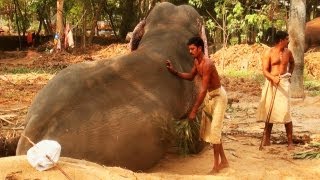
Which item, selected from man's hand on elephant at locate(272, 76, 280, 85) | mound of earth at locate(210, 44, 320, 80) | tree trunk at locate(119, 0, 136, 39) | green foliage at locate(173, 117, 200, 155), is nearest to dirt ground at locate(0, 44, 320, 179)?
green foliage at locate(173, 117, 200, 155)

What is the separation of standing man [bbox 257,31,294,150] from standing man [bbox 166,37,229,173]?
141 cm

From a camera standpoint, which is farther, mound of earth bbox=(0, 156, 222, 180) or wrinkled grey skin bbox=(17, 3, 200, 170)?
wrinkled grey skin bbox=(17, 3, 200, 170)

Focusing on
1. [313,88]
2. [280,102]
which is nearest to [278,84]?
[280,102]

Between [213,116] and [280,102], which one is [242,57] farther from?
[213,116]

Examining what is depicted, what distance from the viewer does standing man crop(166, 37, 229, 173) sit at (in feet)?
18.7

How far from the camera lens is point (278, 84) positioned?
279 inches

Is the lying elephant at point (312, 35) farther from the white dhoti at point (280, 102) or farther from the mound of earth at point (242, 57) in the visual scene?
the white dhoti at point (280, 102)

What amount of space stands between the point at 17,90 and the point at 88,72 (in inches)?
316

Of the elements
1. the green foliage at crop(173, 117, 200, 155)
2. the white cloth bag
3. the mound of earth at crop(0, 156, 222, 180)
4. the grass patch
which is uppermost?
the white cloth bag

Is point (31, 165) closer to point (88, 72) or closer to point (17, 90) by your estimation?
point (88, 72)

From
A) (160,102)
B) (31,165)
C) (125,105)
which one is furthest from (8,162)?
(160,102)

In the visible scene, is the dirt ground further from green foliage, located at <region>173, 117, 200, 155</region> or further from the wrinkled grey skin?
the wrinkled grey skin

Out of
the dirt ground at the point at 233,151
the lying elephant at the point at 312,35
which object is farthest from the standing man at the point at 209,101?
the lying elephant at the point at 312,35

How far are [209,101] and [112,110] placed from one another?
4.04 ft
